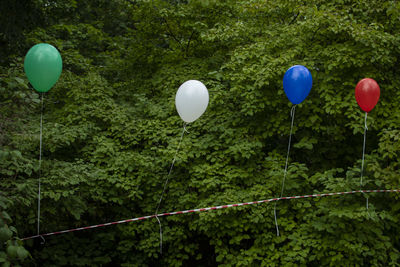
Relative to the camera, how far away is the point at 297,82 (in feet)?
14.4

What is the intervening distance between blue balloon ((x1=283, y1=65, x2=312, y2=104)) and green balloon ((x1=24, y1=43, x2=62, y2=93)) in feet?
9.02

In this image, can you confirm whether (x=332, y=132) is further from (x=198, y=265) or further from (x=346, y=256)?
(x=198, y=265)

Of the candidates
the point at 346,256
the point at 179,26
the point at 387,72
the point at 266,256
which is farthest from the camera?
the point at 179,26

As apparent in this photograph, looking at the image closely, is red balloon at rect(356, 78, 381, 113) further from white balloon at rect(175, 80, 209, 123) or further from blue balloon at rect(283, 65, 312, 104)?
white balloon at rect(175, 80, 209, 123)

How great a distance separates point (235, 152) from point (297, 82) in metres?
1.33

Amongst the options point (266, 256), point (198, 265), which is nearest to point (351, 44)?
point (266, 256)

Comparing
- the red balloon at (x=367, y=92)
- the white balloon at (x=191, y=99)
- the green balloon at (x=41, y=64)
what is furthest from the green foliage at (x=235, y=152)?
the white balloon at (x=191, y=99)

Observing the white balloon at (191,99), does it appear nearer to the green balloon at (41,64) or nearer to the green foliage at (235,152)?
the green foliage at (235,152)

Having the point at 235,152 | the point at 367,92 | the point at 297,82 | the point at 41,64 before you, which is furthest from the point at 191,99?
the point at 367,92

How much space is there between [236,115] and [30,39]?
357 centimetres

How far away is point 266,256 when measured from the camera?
16.1ft

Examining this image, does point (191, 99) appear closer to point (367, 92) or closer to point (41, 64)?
point (41, 64)

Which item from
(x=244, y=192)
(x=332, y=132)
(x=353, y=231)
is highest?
(x=332, y=132)

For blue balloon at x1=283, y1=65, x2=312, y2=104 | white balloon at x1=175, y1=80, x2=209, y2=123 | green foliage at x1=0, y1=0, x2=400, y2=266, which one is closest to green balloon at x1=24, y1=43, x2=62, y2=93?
green foliage at x1=0, y1=0, x2=400, y2=266
